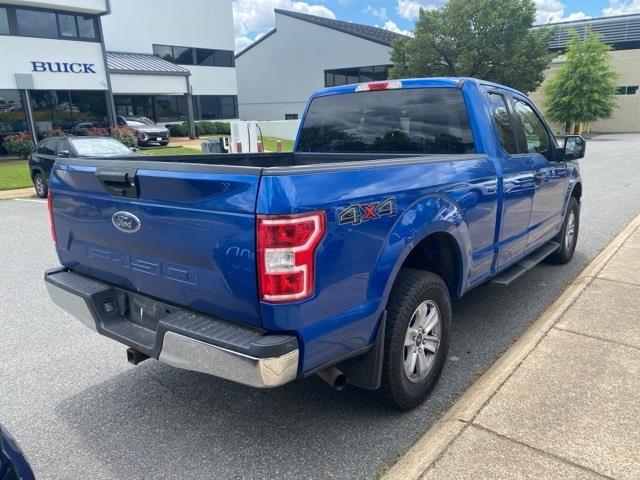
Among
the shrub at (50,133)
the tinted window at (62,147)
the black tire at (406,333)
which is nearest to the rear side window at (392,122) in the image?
the black tire at (406,333)

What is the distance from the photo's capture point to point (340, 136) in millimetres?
4391

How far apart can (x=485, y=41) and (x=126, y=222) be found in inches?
1473

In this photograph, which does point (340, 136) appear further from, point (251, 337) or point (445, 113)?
point (251, 337)

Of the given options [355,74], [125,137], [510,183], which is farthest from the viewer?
[355,74]

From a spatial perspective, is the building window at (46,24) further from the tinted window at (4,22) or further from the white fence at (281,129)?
the white fence at (281,129)

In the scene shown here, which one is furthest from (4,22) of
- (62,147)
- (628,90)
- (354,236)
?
(628,90)

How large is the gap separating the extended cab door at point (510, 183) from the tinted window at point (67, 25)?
24.8 m

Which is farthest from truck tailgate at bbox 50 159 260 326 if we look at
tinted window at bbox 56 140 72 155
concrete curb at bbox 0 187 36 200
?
concrete curb at bbox 0 187 36 200

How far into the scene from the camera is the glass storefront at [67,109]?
924 inches

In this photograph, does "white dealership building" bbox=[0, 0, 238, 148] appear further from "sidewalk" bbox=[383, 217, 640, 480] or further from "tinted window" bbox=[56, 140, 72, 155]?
"sidewalk" bbox=[383, 217, 640, 480]

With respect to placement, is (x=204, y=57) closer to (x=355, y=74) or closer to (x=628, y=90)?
(x=355, y=74)

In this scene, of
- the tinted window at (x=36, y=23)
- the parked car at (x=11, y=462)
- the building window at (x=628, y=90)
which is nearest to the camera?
the parked car at (x=11, y=462)

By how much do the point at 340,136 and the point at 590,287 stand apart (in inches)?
112

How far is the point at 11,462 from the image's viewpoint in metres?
1.64
